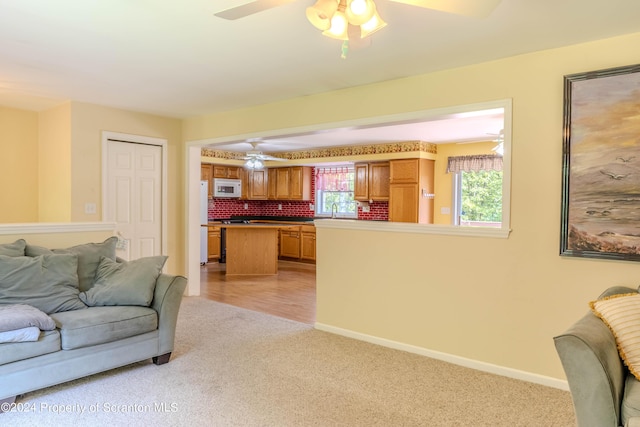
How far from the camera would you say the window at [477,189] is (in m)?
6.93

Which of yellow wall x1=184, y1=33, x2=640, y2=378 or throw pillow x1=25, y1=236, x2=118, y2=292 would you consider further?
throw pillow x1=25, y1=236, x2=118, y2=292

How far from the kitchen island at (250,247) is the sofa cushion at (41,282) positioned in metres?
4.12

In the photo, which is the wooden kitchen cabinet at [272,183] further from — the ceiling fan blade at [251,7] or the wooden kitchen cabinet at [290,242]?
the ceiling fan blade at [251,7]

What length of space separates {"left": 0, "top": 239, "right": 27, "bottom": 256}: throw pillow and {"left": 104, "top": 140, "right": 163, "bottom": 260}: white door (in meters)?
1.76

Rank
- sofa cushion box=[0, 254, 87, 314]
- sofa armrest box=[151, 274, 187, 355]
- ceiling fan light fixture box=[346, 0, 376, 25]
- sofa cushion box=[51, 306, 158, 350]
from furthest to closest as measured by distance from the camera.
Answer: sofa armrest box=[151, 274, 187, 355] → sofa cushion box=[0, 254, 87, 314] → sofa cushion box=[51, 306, 158, 350] → ceiling fan light fixture box=[346, 0, 376, 25]

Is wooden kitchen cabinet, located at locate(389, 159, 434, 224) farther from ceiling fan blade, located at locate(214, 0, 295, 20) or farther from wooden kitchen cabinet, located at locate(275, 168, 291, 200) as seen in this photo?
ceiling fan blade, located at locate(214, 0, 295, 20)

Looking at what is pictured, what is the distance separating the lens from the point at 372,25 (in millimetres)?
1920

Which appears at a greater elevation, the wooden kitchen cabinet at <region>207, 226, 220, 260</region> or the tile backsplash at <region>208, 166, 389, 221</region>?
the tile backsplash at <region>208, 166, 389, 221</region>

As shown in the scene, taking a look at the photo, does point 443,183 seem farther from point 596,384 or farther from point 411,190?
point 596,384

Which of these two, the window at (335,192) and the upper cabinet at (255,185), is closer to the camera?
the window at (335,192)

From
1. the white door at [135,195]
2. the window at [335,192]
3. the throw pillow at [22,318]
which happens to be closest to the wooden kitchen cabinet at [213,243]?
the window at [335,192]

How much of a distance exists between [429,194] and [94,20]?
19.4ft

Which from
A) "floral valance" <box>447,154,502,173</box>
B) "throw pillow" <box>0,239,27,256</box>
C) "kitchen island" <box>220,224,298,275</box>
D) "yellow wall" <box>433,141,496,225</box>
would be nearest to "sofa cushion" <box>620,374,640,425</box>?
"throw pillow" <box>0,239,27,256</box>

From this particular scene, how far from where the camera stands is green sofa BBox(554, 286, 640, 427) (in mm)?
1782
